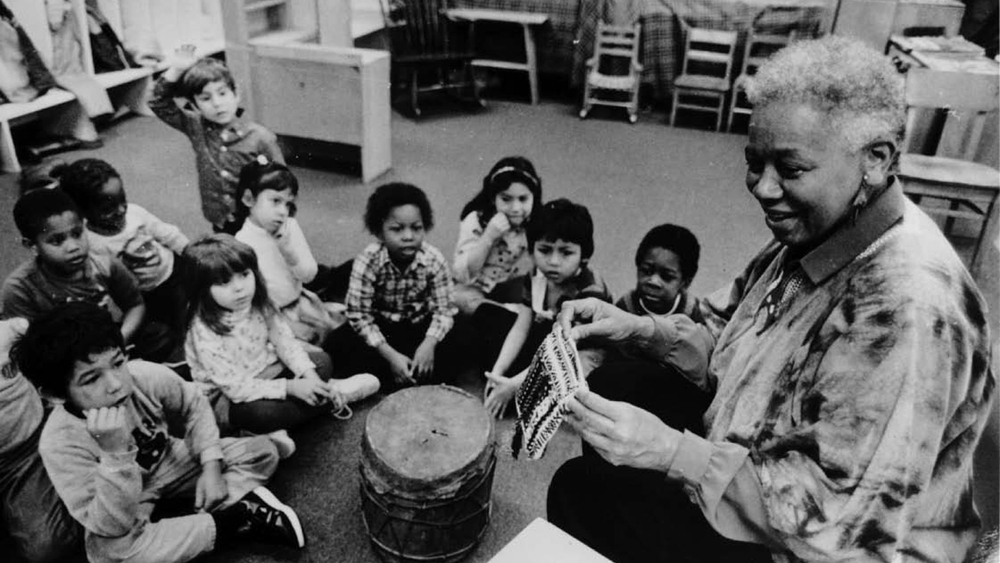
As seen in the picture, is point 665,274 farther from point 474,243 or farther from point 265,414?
point 265,414

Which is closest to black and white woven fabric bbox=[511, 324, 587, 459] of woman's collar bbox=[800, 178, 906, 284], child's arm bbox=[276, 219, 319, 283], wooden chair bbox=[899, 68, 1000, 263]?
woman's collar bbox=[800, 178, 906, 284]

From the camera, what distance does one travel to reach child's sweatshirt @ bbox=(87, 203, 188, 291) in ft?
9.91

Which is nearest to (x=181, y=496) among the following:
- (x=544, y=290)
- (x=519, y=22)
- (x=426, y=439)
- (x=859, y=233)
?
(x=426, y=439)

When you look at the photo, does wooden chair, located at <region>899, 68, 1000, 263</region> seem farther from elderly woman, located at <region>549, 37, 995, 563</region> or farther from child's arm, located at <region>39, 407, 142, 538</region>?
child's arm, located at <region>39, 407, 142, 538</region>

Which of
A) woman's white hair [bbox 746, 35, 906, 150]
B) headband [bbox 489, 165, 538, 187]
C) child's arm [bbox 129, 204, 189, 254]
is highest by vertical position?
woman's white hair [bbox 746, 35, 906, 150]

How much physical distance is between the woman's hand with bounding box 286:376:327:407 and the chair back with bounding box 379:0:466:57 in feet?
14.7

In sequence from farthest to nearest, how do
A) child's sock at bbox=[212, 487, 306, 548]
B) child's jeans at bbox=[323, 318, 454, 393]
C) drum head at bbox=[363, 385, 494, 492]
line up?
child's jeans at bbox=[323, 318, 454, 393] < child's sock at bbox=[212, 487, 306, 548] < drum head at bbox=[363, 385, 494, 492]

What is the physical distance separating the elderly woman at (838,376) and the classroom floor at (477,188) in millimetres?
1057

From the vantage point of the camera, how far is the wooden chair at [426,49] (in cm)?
639

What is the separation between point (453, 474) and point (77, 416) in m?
1.01

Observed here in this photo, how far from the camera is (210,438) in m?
2.26

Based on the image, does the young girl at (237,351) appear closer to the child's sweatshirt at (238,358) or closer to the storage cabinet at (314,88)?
the child's sweatshirt at (238,358)

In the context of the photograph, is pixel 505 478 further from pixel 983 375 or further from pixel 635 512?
pixel 983 375

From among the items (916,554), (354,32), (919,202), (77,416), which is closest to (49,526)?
(77,416)
